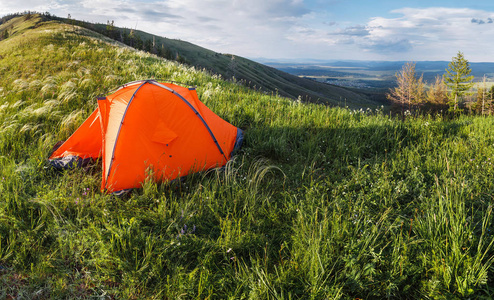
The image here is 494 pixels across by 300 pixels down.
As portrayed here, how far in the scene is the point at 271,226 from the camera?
13.0 feet

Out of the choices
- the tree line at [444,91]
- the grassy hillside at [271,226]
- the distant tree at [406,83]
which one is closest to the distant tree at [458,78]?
the tree line at [444,91]

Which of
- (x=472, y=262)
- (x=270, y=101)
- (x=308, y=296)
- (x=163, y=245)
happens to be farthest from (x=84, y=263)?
(x=270, y=101)

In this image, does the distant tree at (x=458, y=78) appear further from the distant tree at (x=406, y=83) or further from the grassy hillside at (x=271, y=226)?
the grassy hillside at (x=271, y=226)

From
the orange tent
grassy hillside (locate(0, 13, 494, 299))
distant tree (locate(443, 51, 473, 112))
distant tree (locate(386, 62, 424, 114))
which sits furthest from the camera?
distant tree (locate(443, 51, 473, 112))

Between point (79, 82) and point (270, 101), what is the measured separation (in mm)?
7204

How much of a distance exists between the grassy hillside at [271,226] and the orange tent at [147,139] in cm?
36

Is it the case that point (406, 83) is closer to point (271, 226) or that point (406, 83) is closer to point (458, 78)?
point (458, 78)

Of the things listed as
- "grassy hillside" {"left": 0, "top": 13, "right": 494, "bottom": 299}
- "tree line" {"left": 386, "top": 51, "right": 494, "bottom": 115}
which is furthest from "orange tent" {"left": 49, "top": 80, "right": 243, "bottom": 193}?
"tree line" {"left": 386, "top": 51, "right": 494, "bottom": 115}

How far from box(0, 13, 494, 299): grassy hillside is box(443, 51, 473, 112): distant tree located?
69.4 meters

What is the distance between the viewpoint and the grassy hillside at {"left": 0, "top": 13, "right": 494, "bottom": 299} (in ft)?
9.38

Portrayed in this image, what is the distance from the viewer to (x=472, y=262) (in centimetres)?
271

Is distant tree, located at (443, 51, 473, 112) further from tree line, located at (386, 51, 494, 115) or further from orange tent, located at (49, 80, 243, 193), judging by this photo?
orange tent, located at (49, 80, 243, 193)

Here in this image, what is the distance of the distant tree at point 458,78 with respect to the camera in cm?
5900

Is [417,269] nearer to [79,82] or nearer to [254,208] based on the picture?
[254,208]
